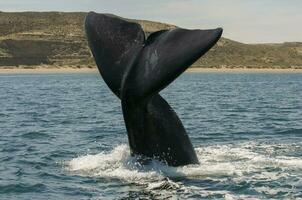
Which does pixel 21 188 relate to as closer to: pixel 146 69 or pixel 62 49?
pixel 146 69

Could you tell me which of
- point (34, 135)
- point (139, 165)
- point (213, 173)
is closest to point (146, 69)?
point (139, 165)

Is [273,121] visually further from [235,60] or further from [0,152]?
[235,60]

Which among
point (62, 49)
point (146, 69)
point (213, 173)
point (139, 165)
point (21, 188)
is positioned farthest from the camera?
point (62, 49)

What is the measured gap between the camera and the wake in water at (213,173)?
36.0 feet

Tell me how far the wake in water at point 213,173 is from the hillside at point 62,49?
105 meters

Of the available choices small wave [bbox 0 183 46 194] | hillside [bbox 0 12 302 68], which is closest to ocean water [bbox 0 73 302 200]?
small wave [bbox 0 183 46 194]

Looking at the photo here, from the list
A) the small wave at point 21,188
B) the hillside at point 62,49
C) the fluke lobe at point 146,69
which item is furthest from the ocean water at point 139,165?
the hillside at point 62,49

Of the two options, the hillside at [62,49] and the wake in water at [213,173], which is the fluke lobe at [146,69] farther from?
the hillside at [62,49]

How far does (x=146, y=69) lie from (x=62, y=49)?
12013 centimetres

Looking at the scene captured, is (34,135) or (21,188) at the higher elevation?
(21,188)

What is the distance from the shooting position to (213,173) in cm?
1235

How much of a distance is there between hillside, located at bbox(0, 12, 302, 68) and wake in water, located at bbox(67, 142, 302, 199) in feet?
345

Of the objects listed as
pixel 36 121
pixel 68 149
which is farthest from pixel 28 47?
pixel 68 149

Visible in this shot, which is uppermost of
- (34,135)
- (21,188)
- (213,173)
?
(213,173)
